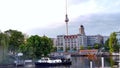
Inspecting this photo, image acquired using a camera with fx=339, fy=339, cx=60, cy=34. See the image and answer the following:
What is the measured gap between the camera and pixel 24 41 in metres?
94.0

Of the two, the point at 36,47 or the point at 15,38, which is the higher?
the point at 15,38

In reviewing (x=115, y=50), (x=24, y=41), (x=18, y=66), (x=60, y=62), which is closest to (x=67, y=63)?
(x=60, y=62)

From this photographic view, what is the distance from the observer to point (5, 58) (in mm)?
72688

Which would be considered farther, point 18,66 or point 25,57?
point 25,57

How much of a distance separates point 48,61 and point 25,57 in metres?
9.17

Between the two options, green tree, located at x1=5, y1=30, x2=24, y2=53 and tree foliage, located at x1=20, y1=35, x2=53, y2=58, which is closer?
tree foliage, located at x1=20, y1=35, x2=53, y2=58

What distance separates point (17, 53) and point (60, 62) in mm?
13807

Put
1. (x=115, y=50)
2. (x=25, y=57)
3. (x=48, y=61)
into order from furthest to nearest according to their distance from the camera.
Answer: (x=115, y=50) < (x=25, y=57) < (x=48, y=61)

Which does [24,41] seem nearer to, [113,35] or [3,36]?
[3,36]

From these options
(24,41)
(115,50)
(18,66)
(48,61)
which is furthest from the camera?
(115,50)

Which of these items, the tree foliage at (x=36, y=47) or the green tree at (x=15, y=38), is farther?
the green tree at (x=15, y=38)

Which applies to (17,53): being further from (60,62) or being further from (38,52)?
(60,62)

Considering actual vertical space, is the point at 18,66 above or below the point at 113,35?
below

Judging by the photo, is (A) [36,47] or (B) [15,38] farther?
(B) [15,38]
